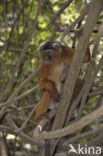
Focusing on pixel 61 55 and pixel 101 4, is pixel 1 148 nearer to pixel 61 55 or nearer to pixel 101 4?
pixel 61 55

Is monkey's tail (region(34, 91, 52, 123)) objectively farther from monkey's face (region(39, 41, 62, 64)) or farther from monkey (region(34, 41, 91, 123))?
monkey's face (region(39, 41, 62, 64))

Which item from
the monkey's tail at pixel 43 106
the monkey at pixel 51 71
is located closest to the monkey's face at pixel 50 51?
the monkey at pixel 51 71

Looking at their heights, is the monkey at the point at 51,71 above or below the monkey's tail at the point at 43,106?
above

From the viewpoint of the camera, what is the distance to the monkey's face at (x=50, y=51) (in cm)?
427

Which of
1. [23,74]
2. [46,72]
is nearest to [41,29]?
[23,74]

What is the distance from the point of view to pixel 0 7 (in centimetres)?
642

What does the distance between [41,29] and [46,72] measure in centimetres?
169

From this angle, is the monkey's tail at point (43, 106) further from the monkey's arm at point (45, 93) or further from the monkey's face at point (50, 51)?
the monkey's face at point (50, 51)

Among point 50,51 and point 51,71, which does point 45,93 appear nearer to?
point 51,71

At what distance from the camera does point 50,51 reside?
172 inches

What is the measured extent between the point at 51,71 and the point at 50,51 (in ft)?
1.54

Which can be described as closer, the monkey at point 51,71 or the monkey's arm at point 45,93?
the monkey at point 51,71

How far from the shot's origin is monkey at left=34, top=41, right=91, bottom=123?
4.34m

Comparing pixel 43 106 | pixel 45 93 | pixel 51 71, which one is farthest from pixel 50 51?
pixel 43 106
